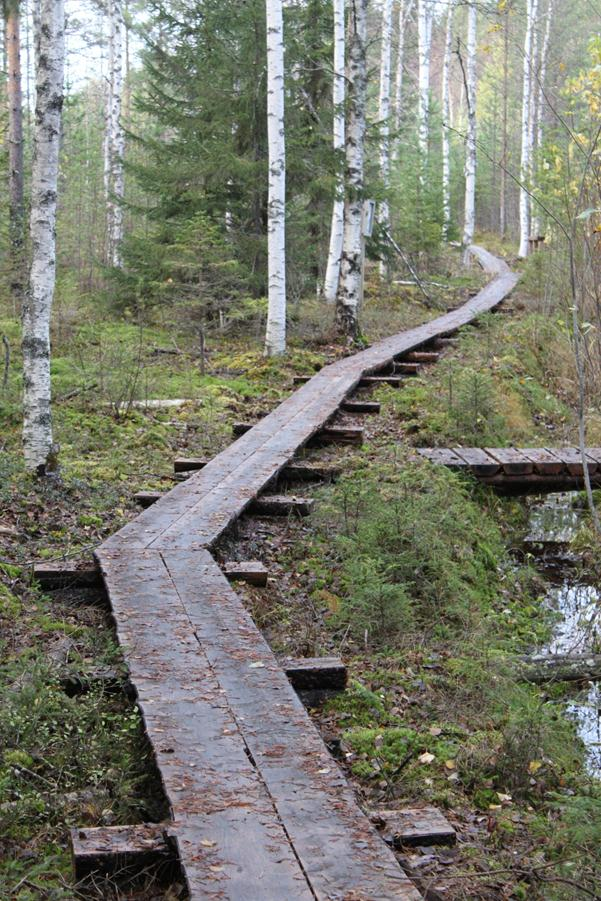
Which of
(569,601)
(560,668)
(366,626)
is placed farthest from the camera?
(569,601)

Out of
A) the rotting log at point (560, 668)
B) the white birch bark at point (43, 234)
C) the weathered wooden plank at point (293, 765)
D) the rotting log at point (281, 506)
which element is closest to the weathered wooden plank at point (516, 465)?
the rotting log at point (281, 506)

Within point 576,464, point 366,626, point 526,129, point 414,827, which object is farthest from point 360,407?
point 526,129

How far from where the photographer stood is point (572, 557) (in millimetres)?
9133

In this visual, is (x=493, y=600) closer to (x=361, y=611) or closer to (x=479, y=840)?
(x=361, y=611)

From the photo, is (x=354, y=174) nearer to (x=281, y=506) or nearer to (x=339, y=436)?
(x=339, y=436)

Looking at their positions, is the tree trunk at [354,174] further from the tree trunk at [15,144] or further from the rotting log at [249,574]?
the rotting log at [249,574]

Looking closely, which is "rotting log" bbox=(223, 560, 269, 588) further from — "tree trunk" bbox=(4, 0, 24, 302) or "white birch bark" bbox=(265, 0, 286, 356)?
"tree trunk" bbox=(4, 0, 24, 302)

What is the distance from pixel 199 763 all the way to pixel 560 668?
3051 mm

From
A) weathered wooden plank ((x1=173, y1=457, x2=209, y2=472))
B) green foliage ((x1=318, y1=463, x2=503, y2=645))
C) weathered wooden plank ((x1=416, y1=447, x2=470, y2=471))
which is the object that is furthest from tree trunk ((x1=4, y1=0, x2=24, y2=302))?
green foliage ((x1=318, y1=463, x2=503, y2=645))

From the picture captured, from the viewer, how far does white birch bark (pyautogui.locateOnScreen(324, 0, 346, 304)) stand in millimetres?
17219

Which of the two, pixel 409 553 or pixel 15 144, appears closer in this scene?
pixel 409 553

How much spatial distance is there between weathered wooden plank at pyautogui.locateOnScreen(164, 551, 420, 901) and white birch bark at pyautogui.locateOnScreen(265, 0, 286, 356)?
9.34m

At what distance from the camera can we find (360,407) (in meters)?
11.6

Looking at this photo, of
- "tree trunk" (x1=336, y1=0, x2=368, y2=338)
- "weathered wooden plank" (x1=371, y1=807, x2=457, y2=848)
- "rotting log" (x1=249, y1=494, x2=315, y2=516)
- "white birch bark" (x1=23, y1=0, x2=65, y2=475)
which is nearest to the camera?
"weathered wooden plank" (x1=371, y1=807, x2=457, y2=848)
